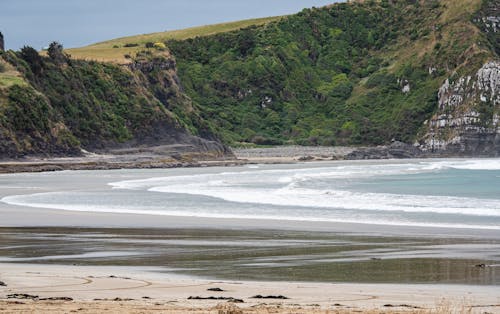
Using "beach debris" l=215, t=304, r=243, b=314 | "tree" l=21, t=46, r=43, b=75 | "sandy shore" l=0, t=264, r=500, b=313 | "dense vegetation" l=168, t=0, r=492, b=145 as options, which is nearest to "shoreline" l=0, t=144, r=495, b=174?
"dense vegetation" l=168, t=0, r=492, b=145

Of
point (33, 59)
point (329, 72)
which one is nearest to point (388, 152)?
point (329, 72)

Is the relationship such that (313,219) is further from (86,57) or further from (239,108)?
(239,108)

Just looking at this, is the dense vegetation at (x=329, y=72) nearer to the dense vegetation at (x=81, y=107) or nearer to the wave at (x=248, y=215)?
the dense vegetation at (x=81, y=107)

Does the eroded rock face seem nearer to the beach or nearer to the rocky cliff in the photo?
the rocky cliff

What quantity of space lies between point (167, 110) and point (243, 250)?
86031 mm

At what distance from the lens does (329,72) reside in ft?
512

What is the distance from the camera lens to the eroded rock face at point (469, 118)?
403 ft

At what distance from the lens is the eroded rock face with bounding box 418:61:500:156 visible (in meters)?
123

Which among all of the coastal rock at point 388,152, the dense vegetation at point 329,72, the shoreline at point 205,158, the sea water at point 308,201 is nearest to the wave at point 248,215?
the sea water at point 308,201

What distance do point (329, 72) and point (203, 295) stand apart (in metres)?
143

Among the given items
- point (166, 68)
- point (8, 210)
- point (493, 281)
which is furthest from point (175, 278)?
point (166, 68)

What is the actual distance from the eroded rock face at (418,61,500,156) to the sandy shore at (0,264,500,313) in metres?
110

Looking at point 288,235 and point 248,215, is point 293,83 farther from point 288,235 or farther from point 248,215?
point 288,235

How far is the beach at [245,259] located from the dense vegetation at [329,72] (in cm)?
9861
